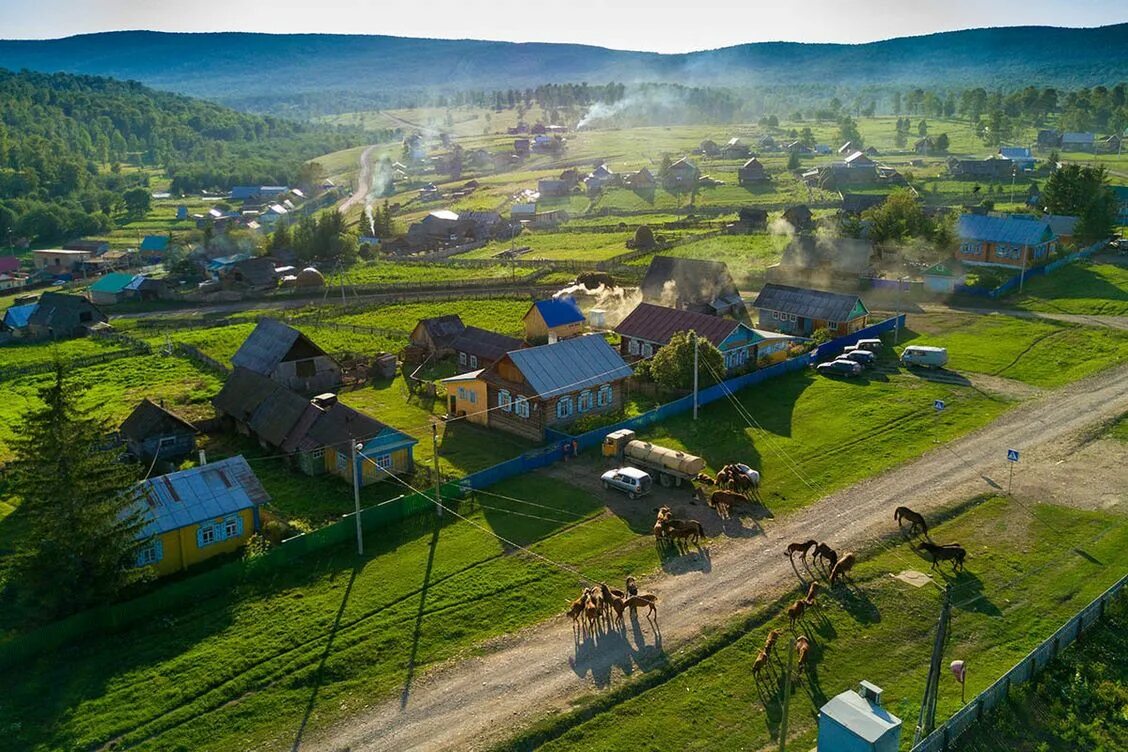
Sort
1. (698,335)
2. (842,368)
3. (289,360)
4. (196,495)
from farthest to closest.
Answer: (289,360)
(698,335)
(842,368)
(196,495)

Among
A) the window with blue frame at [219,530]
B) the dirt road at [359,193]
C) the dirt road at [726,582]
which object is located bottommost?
the dirt road at [359,193]

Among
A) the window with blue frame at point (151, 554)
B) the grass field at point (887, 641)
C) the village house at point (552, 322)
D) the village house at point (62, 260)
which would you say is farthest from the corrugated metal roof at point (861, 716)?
the village house at point (62, 260)

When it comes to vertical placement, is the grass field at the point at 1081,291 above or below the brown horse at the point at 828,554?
below

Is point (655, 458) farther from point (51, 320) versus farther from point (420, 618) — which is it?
point (51, 320)

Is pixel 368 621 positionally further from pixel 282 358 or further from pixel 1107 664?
pixel 282 358

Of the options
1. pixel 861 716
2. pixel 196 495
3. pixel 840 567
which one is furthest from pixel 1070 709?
pixel 196 495

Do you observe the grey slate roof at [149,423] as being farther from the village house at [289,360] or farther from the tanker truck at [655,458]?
the tanker truck at [655,458]

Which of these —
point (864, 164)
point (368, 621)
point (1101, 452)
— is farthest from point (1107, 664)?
point (864, 164)
